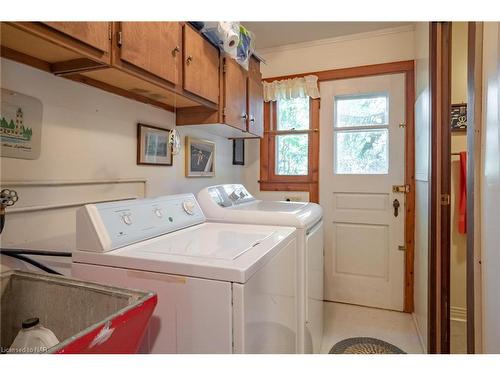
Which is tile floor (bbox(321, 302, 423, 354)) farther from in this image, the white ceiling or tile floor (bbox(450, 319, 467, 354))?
the white ceiling

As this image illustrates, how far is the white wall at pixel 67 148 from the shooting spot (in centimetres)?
109

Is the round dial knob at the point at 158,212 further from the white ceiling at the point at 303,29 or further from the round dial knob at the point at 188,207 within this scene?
the white ceiling at the point at 303,29

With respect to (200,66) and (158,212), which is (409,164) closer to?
(200,66)

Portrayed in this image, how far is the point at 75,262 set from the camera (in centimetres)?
105

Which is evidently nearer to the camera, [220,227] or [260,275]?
[260,275]

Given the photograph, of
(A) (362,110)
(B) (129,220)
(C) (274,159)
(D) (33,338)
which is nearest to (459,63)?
(A) (362,110)

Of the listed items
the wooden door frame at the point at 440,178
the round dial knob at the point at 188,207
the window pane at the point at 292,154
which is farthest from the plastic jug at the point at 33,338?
the window pane at the point at 292,154

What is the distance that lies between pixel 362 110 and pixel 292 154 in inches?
30.3

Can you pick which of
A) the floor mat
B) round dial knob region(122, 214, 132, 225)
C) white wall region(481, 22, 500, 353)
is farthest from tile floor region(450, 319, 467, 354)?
round dial knob region(122, 214, 132, 225)

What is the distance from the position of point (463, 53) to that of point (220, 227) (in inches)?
88.8
